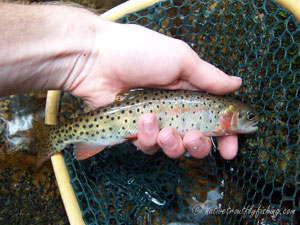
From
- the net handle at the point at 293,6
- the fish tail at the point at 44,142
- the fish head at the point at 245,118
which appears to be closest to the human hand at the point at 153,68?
the fish head at the point at 245,118

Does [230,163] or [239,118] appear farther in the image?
[230,163]

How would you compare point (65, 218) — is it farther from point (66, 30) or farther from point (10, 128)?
point (66, 30)

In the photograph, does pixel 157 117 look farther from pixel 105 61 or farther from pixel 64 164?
pixel 64 164

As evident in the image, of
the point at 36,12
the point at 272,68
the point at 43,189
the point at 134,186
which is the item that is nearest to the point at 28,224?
the point at 43,189

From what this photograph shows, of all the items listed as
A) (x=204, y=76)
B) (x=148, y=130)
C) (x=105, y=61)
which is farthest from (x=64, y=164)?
(x=204, y=76)

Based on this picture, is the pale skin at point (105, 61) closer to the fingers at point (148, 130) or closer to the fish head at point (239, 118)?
the fingers at point (148, 130)

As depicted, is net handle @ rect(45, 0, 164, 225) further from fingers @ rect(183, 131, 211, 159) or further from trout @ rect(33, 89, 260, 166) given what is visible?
fingers @ rect(183, 131, 211, 159)

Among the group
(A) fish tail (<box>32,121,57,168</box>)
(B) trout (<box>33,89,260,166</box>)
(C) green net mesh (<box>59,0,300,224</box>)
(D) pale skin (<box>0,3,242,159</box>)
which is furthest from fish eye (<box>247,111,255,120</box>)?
(A) fish tail (<box>32,121,57,168</box>)
